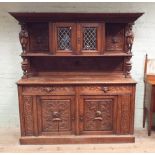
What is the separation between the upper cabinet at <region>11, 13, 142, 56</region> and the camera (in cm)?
272

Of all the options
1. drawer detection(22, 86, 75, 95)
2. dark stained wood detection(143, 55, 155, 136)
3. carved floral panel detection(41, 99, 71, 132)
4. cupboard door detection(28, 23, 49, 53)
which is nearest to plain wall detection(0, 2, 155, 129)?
dark stained wood detection(143, 55, 155, 136)

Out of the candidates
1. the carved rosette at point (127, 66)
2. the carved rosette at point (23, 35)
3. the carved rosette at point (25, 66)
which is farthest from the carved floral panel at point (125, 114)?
the carved rosette at point (23, 35)

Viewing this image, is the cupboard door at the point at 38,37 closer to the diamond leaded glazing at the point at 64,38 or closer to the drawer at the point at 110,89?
the diamond leaded glazing at the point at 64,38

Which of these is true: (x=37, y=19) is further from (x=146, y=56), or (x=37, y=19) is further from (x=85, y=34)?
(x=146, y=56)

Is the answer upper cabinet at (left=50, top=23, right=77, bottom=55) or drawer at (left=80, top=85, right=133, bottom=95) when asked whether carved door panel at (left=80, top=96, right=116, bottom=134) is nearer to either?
drawer at (left=80, top=85, right=133, bottom=95)

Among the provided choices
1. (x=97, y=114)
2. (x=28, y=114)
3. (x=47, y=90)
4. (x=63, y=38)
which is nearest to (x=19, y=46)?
(x=63, y=38)

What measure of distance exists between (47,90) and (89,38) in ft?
2.70

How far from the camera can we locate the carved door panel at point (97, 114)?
2854mm

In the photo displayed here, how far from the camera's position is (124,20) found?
9.16 feet

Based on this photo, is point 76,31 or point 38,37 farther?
point 38,37

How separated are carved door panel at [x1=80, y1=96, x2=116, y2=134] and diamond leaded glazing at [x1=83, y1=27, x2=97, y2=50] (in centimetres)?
63

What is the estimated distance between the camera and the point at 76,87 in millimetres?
2805

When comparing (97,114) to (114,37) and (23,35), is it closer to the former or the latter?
(114,37)

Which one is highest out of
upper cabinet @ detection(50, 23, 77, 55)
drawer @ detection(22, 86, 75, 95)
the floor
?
upper cabinet @ detection(50, 23, 77, 55)
